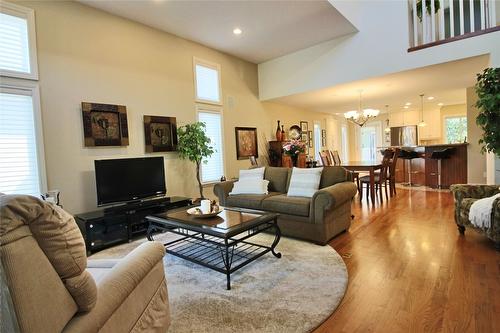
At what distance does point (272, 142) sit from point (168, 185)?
10.1ft

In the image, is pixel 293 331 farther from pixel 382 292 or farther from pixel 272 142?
pixel 272 142

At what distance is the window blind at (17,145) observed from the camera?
3072 mm

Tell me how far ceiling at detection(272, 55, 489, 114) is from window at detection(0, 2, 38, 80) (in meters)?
4.76

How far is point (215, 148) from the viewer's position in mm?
5719

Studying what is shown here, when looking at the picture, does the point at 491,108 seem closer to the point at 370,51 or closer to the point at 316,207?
the point at 370,51

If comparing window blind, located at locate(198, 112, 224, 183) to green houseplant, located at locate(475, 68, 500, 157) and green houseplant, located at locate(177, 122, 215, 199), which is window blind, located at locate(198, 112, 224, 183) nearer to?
green houseplant, located at locate(177, 122, 215, 199)

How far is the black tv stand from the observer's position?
335 cm

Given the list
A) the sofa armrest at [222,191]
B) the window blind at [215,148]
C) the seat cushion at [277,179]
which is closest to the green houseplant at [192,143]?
the window blind at [215,148]

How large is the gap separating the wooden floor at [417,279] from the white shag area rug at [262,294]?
0.15 metres

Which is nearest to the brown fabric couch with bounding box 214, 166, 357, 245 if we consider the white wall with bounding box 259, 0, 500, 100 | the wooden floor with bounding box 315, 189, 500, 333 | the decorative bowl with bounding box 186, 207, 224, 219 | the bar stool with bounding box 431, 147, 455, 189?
the wooden floor with bounding box 315, 189, 500, 333

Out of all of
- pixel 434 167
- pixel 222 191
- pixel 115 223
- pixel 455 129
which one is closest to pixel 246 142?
pixel 222 191

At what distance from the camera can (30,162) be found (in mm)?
3271

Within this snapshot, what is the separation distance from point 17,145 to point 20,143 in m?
0.04

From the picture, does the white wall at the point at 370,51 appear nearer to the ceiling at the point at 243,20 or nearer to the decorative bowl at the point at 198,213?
the ceiling at the point at 243,20
